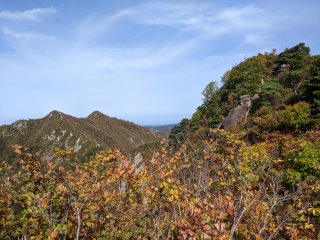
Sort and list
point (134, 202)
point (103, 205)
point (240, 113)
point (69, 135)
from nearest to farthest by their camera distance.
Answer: point (103, 205) → point (134, 202) → point (240, 113) → point (69, 135)

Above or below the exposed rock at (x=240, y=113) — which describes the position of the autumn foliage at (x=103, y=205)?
below

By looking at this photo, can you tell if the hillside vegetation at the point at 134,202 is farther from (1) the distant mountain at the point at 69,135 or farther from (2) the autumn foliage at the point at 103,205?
(1) the distant mountain at the point at 69,135

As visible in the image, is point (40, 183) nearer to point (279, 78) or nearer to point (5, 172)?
point (5, 172)

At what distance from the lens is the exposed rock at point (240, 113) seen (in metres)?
41.9

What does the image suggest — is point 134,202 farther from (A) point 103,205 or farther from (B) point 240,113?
(B) point 240,113

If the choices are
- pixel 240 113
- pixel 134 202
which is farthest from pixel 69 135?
pixel 134 202

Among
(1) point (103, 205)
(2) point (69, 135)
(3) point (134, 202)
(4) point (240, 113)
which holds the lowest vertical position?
(3) point (134, 202)

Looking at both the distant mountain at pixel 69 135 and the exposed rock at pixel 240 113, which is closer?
the exposed rock at pixel 240 113

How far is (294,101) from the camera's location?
113ft

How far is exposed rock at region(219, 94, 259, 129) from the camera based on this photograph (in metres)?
41.9

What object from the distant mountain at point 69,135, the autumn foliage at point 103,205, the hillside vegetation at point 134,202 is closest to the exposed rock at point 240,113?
the hillside vegetation at point 134,202

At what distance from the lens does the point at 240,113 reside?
1672 inches

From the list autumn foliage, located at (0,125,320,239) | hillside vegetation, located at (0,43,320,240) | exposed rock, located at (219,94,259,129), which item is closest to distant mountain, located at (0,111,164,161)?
exposed rock, located at (219,94,259,129)

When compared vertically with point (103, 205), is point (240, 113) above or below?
above
